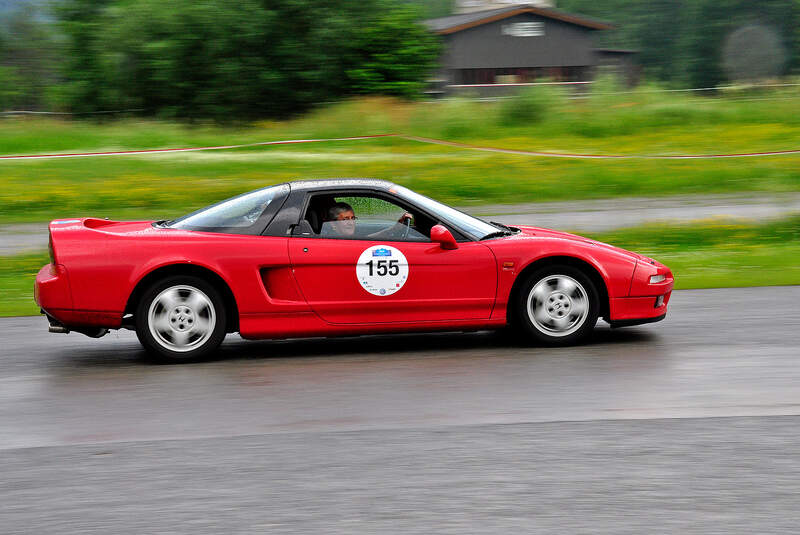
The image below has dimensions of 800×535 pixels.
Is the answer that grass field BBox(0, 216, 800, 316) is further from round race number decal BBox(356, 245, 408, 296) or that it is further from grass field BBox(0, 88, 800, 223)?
grass field BBox(0, 88, 800, 223)

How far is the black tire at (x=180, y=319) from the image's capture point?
22.5 feet

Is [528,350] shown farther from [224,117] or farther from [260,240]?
[224,117]

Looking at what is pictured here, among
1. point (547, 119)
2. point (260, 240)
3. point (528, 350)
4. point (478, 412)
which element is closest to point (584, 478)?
point (478, 412)

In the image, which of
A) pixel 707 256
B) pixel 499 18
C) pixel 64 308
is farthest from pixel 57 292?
pixel 499 18

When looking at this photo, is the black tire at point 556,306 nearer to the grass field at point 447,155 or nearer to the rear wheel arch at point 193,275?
the rear wheel arch at point 193,275

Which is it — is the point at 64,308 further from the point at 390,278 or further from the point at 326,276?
the point at 390,278

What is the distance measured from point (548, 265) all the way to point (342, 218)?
59.8 inches

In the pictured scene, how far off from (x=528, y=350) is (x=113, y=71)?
98.7 ft

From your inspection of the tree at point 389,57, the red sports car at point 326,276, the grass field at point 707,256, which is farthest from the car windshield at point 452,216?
the tree at point 389,57

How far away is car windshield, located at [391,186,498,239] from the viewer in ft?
23.8

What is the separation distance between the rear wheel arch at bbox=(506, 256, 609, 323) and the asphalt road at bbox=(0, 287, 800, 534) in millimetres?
294

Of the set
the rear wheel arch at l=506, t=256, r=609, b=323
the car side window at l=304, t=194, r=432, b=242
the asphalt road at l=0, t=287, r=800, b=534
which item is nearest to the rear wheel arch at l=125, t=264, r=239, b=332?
the asphalt road at l=0, t=287, r=800, b=534

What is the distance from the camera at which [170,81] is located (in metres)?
33.0

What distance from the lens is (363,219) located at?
7199mm
